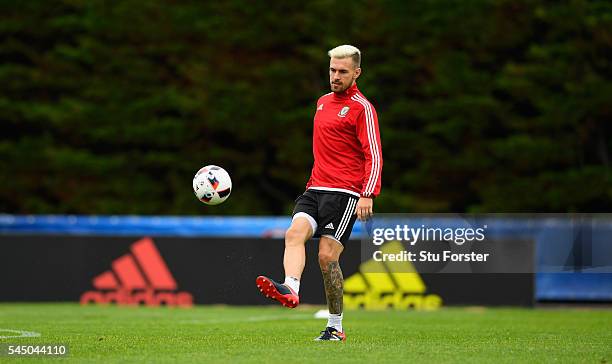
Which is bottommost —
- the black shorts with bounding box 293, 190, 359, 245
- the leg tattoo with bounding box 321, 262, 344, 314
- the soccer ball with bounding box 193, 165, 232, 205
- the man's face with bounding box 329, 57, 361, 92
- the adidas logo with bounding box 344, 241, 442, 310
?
the adidas logo with bounding box 344, 241, 442, 310

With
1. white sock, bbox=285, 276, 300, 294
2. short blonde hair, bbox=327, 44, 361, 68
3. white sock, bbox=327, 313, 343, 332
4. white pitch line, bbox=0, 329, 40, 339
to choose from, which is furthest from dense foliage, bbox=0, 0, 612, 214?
white sock, bbox=285, 276, 300, 294

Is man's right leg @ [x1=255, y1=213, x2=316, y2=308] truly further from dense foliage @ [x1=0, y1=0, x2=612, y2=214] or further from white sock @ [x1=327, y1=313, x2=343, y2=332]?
dense foliage @ [x1=0, y1=0, x2=612, y2=214]

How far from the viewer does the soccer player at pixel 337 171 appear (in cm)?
839

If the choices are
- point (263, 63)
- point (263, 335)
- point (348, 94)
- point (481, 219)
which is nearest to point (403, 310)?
point (481, 219)

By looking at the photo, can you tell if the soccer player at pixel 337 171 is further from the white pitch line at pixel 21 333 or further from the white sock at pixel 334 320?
the white pitch line at pixel 21 333

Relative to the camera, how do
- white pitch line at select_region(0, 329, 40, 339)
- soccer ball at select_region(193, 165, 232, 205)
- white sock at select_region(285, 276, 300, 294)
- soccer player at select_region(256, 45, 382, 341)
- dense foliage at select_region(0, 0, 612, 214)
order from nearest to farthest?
white sock at select_region(285, 276, 300, 294)
soccer player at select_region(256, 45, 382, 341)
soccer ball at select_region(193, 165, 232, 205)
white pitch line at select_region(0, 329, 40, 339)
dense foliage at select_region(0, 0, 612, 214)

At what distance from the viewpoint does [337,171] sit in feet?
28.0

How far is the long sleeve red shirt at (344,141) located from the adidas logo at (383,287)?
8.97 metres

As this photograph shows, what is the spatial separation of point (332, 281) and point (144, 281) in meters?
10.2

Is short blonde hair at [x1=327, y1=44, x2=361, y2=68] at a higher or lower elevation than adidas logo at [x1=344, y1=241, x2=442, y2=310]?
higher

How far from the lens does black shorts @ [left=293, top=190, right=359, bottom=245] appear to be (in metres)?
8.47

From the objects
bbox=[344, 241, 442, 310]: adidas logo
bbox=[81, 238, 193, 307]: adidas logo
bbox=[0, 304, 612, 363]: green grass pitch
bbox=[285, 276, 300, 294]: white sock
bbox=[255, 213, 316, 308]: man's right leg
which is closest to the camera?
bbox=[0, 304, 612, 363]: green grass pitch

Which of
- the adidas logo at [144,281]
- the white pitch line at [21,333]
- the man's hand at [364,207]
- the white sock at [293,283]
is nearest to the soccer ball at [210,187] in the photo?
the white sock at [293,283]

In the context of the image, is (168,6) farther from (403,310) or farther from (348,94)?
(348,94)
